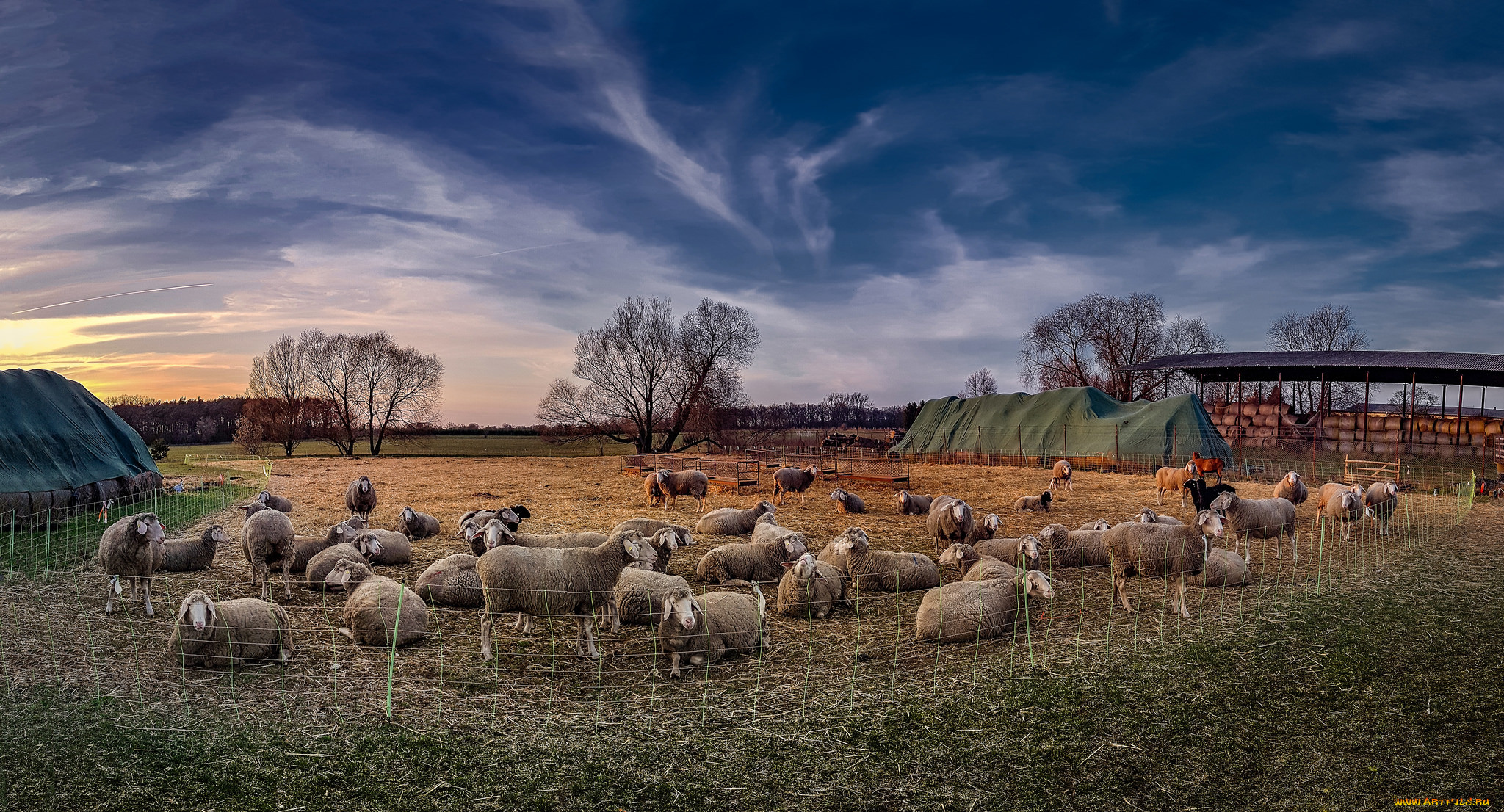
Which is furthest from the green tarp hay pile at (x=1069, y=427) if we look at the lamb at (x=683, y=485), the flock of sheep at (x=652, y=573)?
the lamb at (x=683, y=485)

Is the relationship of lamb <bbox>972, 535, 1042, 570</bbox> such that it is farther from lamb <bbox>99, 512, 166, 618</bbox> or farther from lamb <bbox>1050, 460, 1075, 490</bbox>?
lamb <bbox>1050, 460, 1075, 490</bbox>

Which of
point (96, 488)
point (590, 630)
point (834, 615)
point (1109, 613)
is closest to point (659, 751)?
point (590, 630)

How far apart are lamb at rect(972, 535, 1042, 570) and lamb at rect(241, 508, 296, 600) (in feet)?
29.5

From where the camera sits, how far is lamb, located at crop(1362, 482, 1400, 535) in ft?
44.9

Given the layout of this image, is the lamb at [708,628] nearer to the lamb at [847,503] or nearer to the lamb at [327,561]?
the lamb at [327,561]

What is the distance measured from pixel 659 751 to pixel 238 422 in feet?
182

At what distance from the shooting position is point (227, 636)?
6.45m

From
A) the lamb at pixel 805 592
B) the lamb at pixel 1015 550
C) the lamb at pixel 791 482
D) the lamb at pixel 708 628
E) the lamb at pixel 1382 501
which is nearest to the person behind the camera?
the lamb at pixel 708 628

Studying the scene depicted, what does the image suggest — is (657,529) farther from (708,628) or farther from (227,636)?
(227,636)

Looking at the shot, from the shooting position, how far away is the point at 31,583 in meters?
9.66

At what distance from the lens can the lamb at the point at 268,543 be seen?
892 cm

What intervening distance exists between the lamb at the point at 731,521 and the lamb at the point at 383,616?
695 centimetres

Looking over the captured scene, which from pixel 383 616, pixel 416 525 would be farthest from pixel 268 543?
pixel 416 525

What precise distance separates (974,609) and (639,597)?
3.32 m
